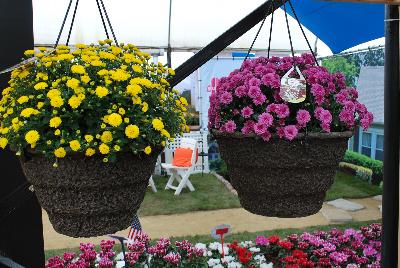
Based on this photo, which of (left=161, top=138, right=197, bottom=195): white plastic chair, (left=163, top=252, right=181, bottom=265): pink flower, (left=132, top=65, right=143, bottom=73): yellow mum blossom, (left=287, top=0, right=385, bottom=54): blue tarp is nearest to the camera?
(left=132, top=65, right=143, bottom=73): yellow mum blossom

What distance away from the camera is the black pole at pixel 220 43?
1.45m

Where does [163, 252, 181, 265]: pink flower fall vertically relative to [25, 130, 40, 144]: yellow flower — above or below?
below

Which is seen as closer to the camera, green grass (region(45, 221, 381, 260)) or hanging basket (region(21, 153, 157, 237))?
hanging basket (region(21, 153, 157, 237))

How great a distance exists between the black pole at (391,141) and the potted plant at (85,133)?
2.69 feet

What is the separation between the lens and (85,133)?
105 centimetres

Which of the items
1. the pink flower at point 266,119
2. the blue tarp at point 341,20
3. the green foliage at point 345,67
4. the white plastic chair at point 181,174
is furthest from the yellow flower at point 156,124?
the green foliage at point 345,67

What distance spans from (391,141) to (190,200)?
395 cm

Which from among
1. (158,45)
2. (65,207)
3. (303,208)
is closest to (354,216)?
(158,45)

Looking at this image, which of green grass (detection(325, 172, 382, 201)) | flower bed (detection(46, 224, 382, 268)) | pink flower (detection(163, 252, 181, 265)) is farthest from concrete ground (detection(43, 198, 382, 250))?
pink flower (detection(163, 252, 181, 265))

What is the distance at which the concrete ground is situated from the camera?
4.09 metres

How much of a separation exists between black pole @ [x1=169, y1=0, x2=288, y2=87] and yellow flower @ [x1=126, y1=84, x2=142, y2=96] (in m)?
0.35

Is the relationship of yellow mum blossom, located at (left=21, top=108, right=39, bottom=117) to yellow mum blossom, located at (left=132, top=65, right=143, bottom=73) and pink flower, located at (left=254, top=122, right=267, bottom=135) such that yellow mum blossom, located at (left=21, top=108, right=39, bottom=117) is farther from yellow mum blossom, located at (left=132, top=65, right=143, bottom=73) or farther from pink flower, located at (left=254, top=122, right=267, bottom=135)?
pink flower, located at (left=254, top=122, right=267, bottom=135)

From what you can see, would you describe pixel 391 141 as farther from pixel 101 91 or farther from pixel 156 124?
pixel 101 91

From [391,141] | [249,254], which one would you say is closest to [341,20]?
[249,254]
